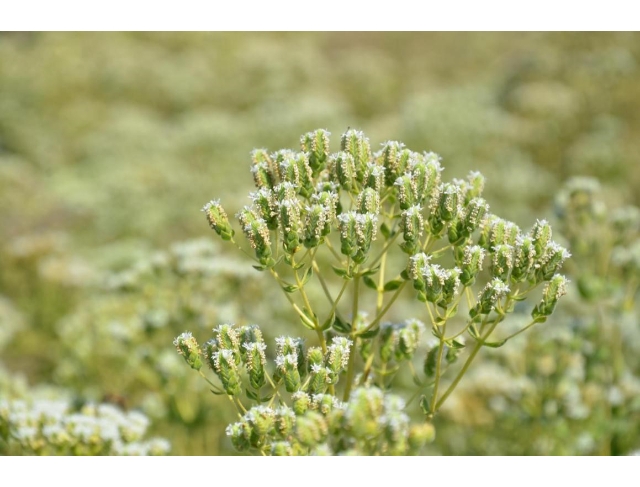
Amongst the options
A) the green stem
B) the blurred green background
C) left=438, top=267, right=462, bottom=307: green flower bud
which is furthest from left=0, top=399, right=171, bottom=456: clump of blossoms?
left=438, top=267, right=462, bottom=307: green flower bud

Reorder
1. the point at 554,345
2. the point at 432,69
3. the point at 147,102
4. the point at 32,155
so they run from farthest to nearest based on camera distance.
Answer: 1. the point at 432,69
2. the point at 147,102
3. the point at 32,155
4. the point at 554,345

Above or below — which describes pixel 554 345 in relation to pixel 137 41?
below

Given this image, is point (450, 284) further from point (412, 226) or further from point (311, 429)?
point (311, 429)

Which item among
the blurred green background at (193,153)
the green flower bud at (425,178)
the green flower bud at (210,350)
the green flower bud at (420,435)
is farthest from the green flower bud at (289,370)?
the blurred green background at (193,153)

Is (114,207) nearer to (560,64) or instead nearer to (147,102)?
(560,64)

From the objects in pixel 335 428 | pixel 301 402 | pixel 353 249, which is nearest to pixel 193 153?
pixel 353 249

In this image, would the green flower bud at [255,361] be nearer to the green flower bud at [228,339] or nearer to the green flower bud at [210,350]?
the green flower bud at [228,339]

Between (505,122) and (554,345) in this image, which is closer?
(554,345)

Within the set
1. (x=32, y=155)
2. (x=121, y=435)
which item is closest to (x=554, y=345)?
(x=121, y=435)

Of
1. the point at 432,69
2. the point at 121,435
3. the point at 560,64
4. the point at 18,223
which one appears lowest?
the point at 121,435
